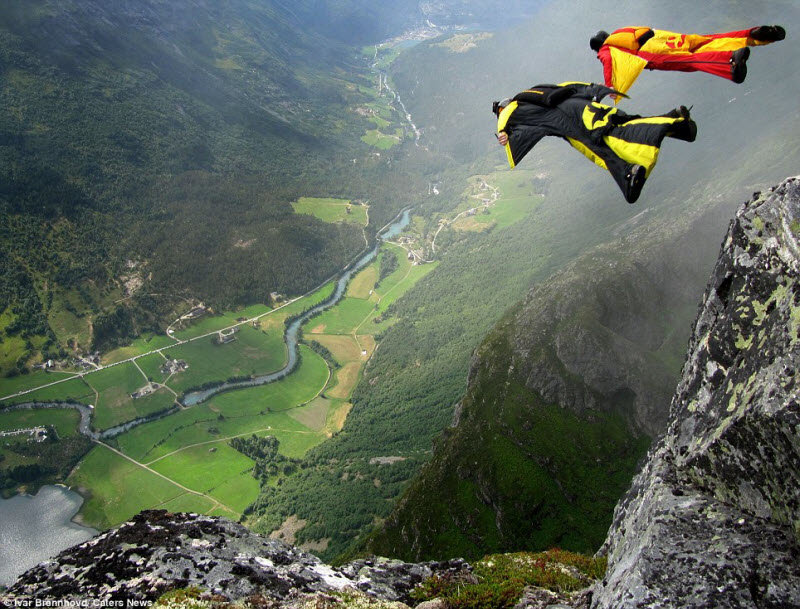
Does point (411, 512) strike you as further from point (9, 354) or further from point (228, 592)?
point (9, 354)

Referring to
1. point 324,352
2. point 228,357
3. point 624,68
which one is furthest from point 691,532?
point 228,357

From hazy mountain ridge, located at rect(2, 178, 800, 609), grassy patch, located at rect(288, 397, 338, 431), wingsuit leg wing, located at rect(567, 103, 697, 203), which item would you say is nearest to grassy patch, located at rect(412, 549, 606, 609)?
hazy mountain ridge, located at rect(2, 178, 800, 609)

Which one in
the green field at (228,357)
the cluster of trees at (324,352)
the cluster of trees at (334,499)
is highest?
the green field at (228,357)

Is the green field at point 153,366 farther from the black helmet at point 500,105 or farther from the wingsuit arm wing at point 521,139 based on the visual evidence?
the wingsuit arm wing at point 521,139

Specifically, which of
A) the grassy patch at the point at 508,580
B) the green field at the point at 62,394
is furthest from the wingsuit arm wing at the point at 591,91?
the green field at the point at 62,394

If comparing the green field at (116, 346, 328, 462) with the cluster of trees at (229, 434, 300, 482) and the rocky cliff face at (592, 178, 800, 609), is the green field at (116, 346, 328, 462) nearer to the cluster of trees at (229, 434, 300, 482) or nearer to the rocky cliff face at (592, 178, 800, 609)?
the cluster of trees at (229, 434, 300, 482)

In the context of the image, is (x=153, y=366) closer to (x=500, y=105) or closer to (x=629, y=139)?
(x=500, y=105)

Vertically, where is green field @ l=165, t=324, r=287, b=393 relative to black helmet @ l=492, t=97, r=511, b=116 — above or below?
below
